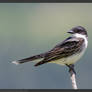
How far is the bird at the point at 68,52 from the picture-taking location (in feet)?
34.3

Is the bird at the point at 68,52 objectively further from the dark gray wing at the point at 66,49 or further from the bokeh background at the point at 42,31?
the bokeh background at the point at 42,31

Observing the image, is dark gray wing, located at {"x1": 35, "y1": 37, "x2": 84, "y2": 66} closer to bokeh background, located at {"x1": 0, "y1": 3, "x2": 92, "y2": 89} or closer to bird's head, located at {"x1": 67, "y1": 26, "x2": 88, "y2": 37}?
bird's head, located at {"x1": 67, "y1": 26, "x2": 88, "y2": 37}

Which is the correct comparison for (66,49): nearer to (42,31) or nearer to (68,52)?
(68,52)

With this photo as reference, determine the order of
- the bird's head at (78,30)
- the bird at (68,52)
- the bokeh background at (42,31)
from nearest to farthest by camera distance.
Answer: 1. the bird at (68,52)
2. the bird's head at (78,30)
3. the bokeh background at (42,31)

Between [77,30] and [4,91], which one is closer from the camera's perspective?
[4,91]

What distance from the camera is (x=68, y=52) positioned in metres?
10.6

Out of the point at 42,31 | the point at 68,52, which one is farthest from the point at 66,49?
the point at 42,31

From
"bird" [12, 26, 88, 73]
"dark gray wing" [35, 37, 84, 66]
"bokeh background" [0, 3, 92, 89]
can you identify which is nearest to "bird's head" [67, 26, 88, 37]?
"bird" [12, 26, 88, 73]

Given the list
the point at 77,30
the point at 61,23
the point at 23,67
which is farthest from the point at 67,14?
the point at 77,30

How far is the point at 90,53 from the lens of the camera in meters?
57.7

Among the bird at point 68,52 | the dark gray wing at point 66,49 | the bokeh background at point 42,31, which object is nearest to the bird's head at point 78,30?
the bird at point 68,52

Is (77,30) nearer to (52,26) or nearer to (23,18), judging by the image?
(52,26)

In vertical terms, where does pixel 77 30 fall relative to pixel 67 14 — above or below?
below

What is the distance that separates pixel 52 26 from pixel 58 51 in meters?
47.2
